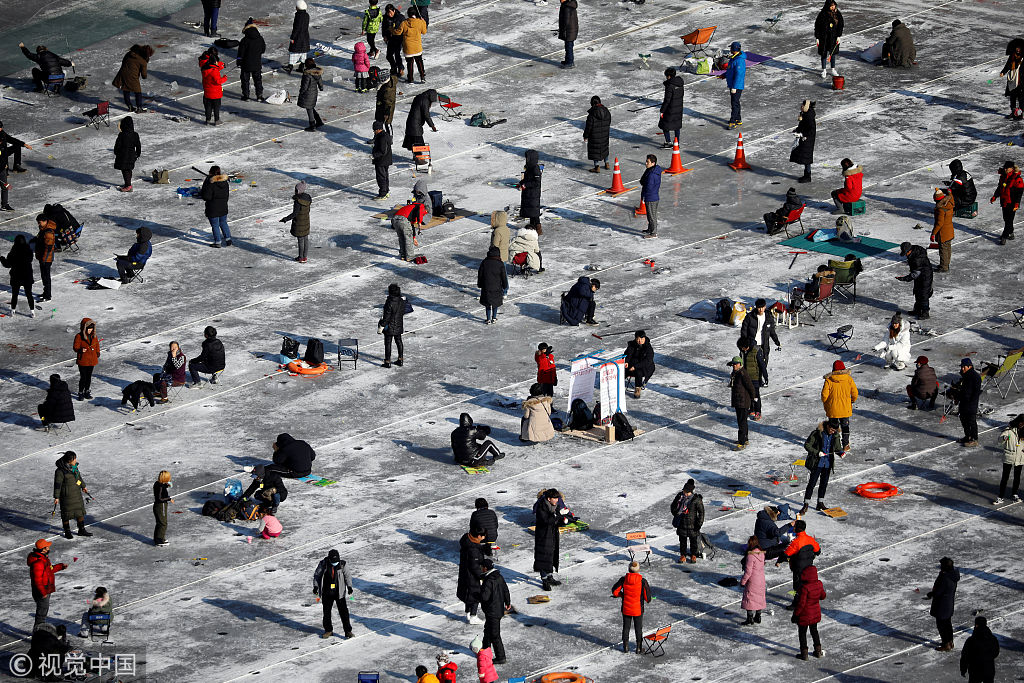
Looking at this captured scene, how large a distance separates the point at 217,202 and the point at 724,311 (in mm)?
Result: 10910

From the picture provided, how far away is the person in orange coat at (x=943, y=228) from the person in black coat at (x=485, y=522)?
13214mm

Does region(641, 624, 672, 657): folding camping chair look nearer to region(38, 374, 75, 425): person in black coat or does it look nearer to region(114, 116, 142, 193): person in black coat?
region(38, 374, 75, 425): person in black coat

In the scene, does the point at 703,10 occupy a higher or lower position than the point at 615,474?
higher

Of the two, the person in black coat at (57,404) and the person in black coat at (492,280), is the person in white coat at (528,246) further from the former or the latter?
the person in black coat at (57,404)

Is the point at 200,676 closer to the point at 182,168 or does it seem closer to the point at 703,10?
the point at 182,168

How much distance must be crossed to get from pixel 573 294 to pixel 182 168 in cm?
1154

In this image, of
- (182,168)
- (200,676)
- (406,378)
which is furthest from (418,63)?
(200,676)

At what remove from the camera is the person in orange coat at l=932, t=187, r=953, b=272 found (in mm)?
35438

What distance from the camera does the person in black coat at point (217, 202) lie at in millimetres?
37188

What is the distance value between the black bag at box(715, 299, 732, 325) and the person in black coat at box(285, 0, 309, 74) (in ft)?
51.2

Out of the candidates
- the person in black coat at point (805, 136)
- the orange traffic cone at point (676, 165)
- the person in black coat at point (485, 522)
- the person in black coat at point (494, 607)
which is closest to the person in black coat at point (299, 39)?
the orange traffic cone at point (676, 165)

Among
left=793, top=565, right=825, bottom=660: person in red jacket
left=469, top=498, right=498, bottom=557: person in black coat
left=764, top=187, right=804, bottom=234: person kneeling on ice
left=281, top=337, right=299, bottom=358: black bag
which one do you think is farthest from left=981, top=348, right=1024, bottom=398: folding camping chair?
left=281, top=337, right=299, bottom=358: black bag

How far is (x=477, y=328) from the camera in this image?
35031 millimetres

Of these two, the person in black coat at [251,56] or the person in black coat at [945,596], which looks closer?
the person in black coat at [945,596]
